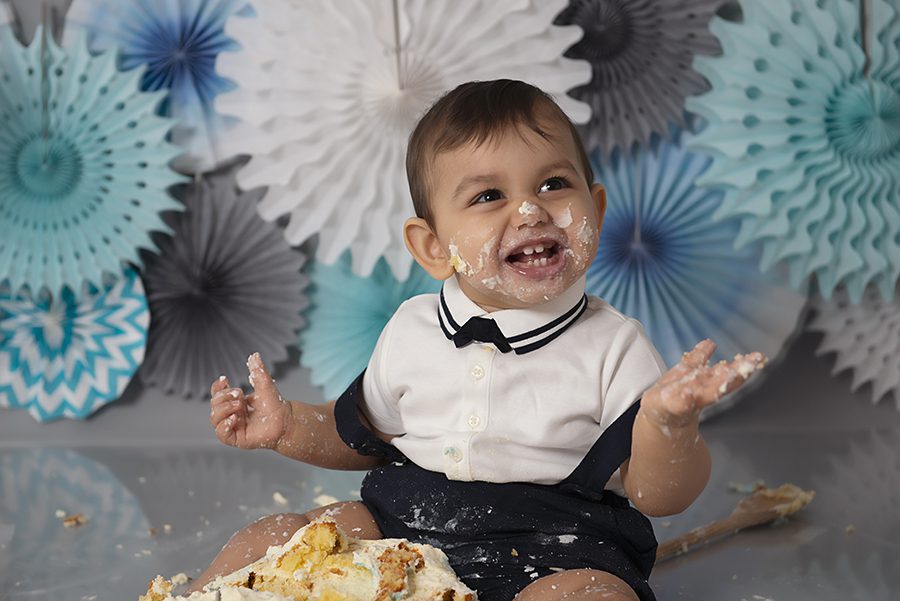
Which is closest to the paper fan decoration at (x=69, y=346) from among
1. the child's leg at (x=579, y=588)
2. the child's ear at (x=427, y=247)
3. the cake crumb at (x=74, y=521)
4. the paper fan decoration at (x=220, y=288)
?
the paper fan decoration at (x=220, y=288)

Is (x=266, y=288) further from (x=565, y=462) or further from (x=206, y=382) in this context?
(x=565, y=462)

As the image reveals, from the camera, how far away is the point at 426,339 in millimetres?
1124

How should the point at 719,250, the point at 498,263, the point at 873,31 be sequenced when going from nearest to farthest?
the point at 498,263 < the point at 873,31 < the point at 719,250

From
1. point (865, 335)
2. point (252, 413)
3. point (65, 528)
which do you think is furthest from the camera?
point (865, 335)

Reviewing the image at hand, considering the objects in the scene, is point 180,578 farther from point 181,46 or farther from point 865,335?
point 865,335

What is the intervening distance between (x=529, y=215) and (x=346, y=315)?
0.99m

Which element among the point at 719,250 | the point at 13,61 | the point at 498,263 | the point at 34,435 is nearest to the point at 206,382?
the point at 34,435

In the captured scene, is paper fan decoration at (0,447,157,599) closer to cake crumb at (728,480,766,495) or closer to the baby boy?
the baby boy

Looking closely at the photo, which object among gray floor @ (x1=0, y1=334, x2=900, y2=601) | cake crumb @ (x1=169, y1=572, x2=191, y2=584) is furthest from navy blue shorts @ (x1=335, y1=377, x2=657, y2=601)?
cake crumb @ (x1=169, y1=572, x2=191, y2=584)

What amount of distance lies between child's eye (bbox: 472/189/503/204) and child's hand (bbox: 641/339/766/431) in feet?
0.84

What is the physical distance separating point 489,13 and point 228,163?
539 millimetres

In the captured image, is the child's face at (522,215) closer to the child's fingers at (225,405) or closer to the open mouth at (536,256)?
the open mouth at (536,256)

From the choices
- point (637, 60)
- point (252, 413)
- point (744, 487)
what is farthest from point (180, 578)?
point (637, 60)

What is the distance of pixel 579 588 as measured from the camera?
0.94 metres
